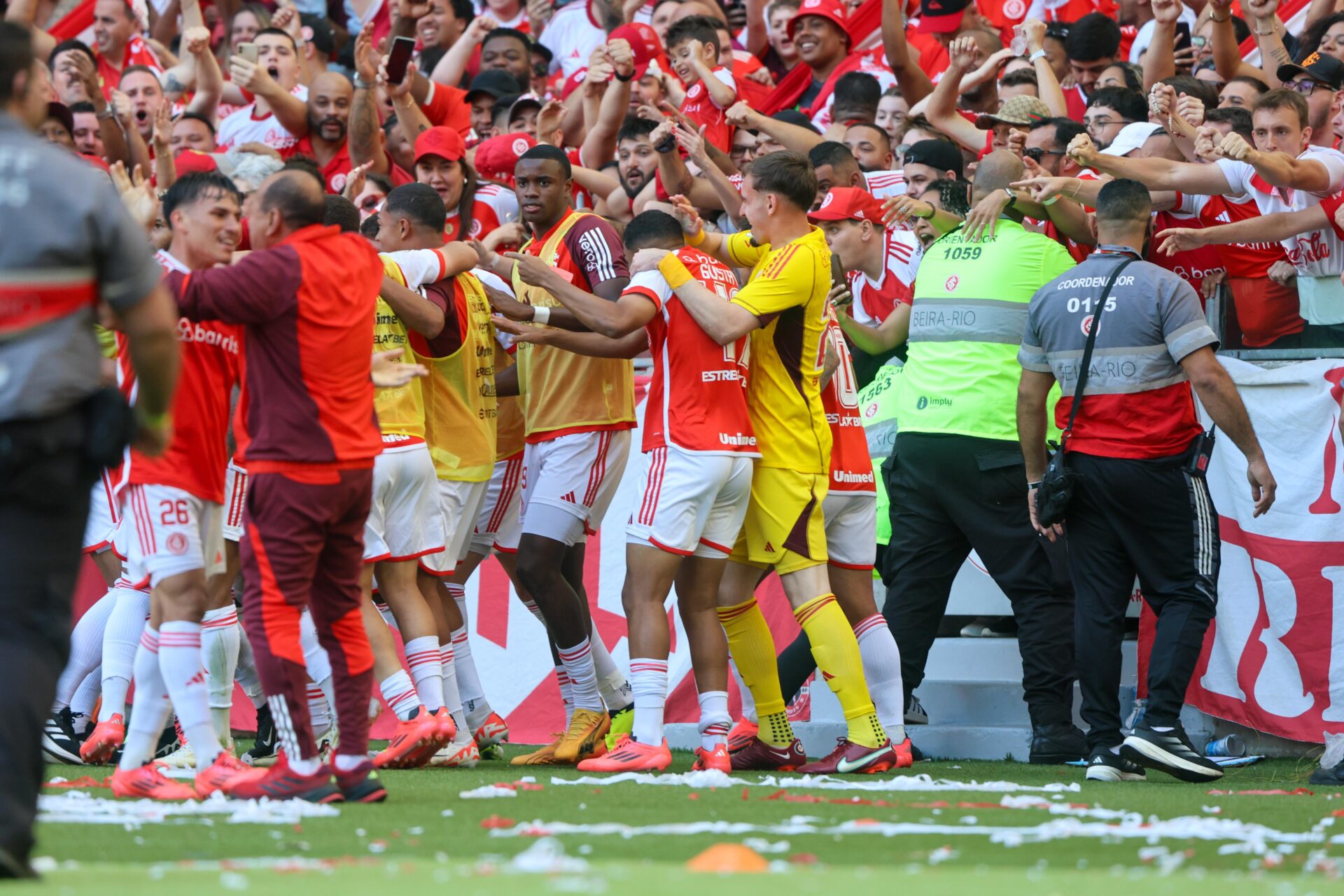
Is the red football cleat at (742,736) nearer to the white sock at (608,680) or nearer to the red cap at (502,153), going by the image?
the white sock at (608,680)

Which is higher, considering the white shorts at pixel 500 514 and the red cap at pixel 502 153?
the red cap at pixel 502 153

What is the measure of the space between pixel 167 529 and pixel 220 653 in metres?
1.22

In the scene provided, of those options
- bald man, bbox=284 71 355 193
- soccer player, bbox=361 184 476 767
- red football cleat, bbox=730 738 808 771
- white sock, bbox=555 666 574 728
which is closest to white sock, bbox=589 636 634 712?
white sock, bbox=555 666 574 728

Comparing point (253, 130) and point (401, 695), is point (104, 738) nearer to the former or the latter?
point (401, 695)

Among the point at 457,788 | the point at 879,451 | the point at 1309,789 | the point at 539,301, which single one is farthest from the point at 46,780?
the point at 1309,789

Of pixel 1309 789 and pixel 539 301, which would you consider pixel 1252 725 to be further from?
pixel 539 301

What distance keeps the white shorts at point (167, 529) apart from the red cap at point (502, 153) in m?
4.07

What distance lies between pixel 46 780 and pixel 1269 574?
582cm

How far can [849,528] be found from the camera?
796cm

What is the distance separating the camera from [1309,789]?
676cm

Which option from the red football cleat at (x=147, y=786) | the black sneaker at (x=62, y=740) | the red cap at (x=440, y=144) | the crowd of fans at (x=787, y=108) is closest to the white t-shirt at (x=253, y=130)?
the crowd of fans at (x=787, y=108)

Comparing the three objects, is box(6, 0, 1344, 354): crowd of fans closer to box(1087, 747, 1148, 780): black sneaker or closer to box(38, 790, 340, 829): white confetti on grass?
box(1087, 747, 1148, 780): black sneaker

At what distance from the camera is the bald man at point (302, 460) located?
5617 millimetres

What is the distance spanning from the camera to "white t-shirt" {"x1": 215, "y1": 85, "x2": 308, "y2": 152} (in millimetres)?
13156
